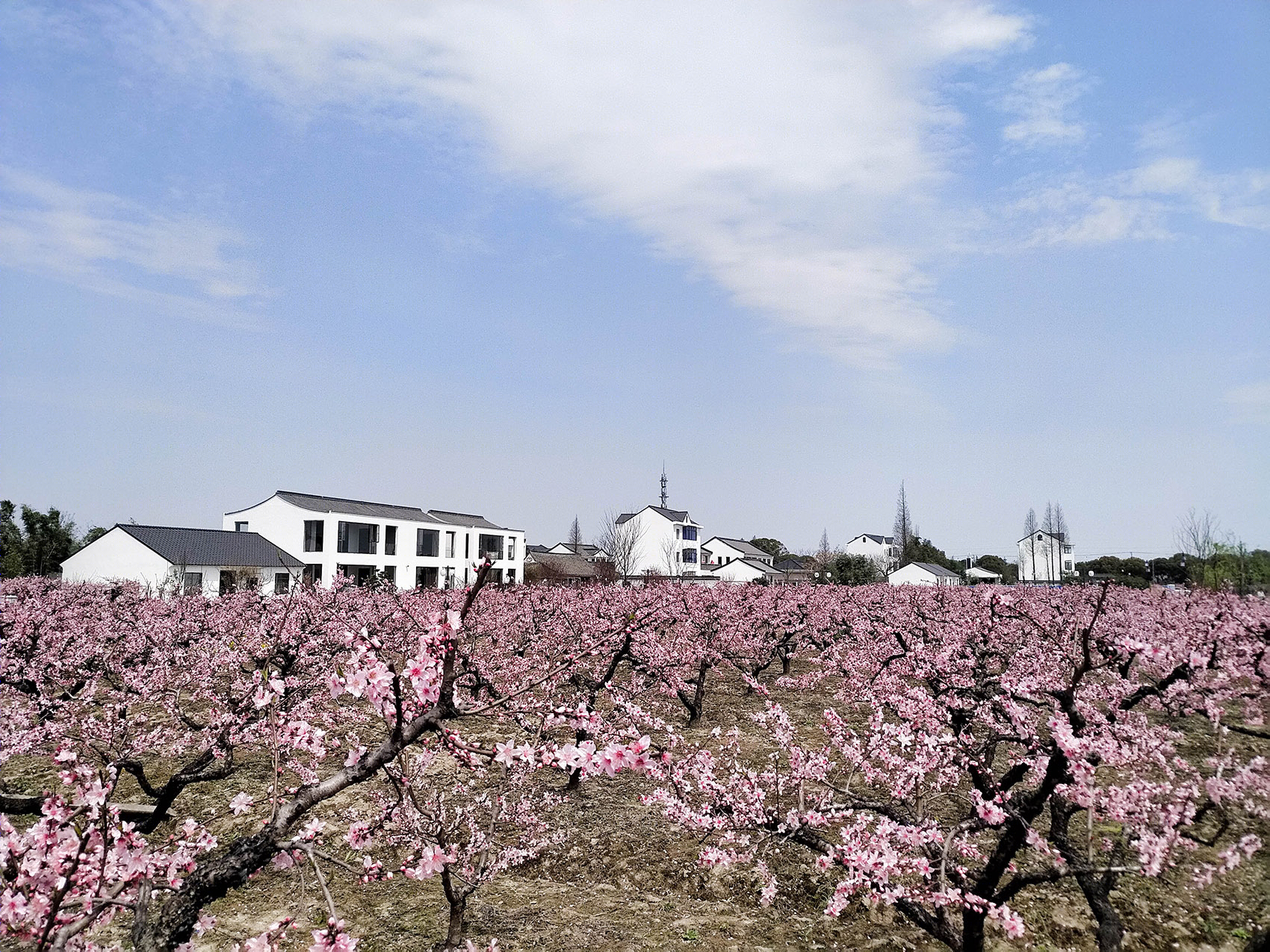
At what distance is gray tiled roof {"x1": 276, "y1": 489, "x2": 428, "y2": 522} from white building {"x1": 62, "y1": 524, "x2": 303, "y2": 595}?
15.3ft

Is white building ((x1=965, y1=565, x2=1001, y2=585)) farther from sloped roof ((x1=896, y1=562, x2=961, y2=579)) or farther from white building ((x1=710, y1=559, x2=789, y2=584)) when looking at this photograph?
white building ((x1=710, y1=559, x2=789, y2=584))

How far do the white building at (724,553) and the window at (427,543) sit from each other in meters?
33.3

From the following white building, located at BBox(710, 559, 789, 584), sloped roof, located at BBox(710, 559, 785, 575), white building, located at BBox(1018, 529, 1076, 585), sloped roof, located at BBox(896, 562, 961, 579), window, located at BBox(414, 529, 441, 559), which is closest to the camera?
window, located at BBox(414, 529, 441, 559)

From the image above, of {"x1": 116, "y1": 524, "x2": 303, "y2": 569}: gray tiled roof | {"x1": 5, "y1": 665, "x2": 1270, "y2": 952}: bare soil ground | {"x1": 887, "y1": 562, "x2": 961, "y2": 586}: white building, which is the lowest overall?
{"x1": 5, "y1": 665, "x2": 1270, "y2": 952}: bare soil ground

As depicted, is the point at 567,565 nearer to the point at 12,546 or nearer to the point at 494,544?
the point at 494,544

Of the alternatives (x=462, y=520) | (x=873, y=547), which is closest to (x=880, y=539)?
(x=873, y=547)

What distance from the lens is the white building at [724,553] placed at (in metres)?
81.2

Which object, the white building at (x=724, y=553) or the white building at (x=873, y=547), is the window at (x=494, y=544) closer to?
the white building at (x=724, y=553)

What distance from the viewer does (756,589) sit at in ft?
84.0

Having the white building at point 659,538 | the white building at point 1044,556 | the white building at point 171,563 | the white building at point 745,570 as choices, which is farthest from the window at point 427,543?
the white building at point 1044,556

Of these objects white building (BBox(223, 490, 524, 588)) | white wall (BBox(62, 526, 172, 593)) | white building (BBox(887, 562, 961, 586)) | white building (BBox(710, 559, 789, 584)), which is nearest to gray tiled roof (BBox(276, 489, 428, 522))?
white building (BBox(223, 490, 524, 588))

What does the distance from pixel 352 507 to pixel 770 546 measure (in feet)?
181

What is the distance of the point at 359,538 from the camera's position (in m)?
49.6

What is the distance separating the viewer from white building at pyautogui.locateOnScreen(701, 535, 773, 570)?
3196 inches
